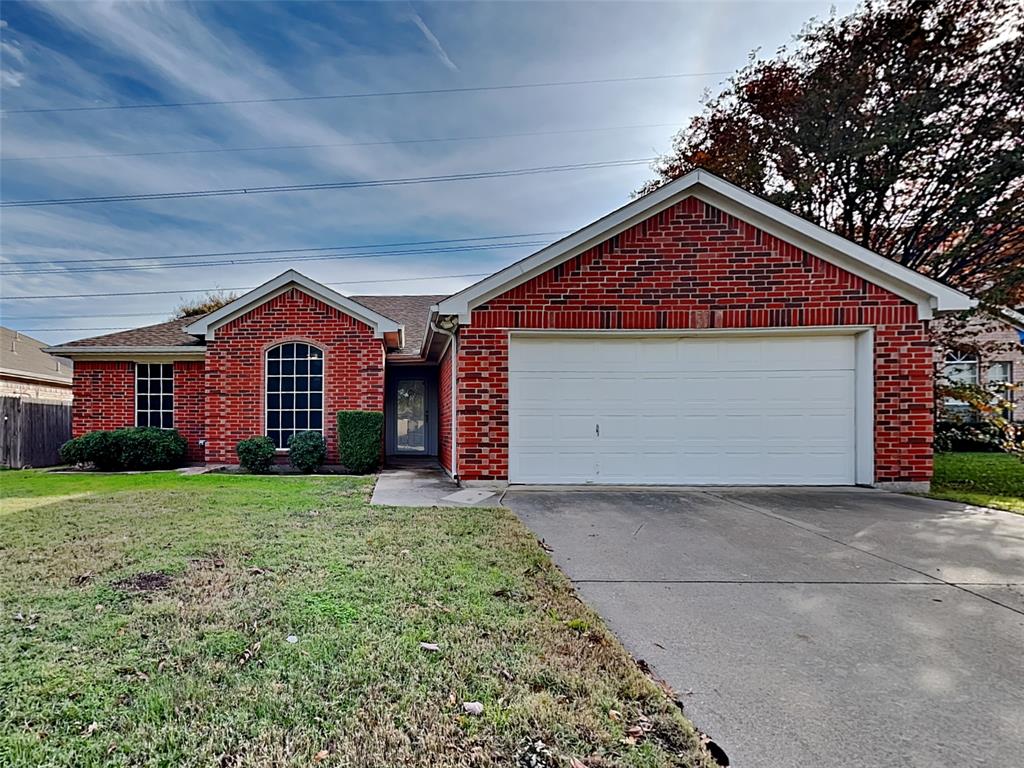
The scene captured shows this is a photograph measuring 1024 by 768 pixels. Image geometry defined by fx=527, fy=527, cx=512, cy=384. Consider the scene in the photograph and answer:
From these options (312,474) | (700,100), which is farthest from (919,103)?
(312,474)

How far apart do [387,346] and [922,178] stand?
12.7m

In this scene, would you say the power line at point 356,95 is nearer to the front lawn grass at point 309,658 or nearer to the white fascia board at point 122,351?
the white fascia board at point 122,351

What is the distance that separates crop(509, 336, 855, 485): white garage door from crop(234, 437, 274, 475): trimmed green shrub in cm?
566

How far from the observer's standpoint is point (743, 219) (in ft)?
27.8

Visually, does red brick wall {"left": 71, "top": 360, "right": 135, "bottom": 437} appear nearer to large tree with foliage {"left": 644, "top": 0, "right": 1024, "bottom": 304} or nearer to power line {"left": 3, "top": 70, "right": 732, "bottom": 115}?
power line {"left": 3, "top": 70, "right": 732, "bottom": 115}

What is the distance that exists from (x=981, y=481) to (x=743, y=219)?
6935 mm

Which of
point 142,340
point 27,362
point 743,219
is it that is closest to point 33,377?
point 27,362

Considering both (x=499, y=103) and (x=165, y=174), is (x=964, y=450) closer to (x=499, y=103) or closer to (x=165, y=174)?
(x=499, y=103)

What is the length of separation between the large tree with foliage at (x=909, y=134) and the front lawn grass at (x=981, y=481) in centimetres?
344

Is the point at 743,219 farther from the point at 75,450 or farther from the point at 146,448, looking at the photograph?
the point at 75,450

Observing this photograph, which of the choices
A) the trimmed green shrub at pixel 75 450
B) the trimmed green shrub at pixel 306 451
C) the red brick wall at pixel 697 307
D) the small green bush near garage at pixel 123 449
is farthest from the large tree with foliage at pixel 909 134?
the trimmed green shrub at pixel 75 450

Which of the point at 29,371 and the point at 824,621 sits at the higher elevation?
the point at 29,371

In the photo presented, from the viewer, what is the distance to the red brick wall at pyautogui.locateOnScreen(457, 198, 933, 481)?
827cm

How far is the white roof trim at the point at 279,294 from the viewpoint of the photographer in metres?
11.6
